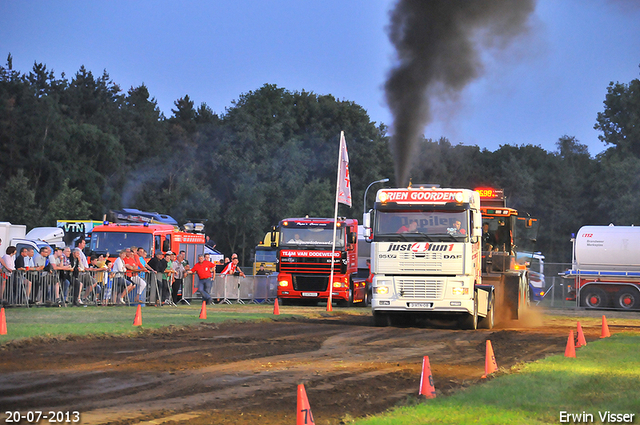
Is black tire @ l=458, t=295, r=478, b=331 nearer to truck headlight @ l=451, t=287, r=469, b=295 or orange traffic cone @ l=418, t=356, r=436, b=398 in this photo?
truck headlight @ l=451, t=287, r=469, b=295

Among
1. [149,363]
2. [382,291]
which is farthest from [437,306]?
[149,363]

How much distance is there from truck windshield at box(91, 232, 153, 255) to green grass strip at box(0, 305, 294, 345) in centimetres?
665

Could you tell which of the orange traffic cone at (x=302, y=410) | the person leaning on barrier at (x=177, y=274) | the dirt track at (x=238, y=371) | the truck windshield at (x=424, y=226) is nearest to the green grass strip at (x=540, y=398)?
the dirt track at (x=238, y=371)

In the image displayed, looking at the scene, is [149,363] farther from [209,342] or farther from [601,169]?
[601,169]

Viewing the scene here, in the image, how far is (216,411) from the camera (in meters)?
8.81

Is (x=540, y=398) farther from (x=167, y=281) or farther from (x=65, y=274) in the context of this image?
(x=167, y=281)

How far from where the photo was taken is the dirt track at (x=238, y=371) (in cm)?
888

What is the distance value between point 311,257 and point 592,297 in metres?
15.7

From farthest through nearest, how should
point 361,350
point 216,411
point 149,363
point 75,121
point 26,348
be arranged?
point 75,121 → point 361,350 → point 26,348 → point 149,363 → point 216,411

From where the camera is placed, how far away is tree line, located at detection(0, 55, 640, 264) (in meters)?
69.4

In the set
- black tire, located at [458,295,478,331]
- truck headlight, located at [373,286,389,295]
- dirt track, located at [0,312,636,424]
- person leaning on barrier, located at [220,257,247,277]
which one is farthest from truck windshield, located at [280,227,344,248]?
dirt track, located at [0,312,636,424]

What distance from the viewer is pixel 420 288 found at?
2019cm

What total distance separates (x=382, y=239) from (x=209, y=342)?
241 inches

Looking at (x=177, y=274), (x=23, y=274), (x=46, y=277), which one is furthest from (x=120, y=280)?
(x=177, y=274)
